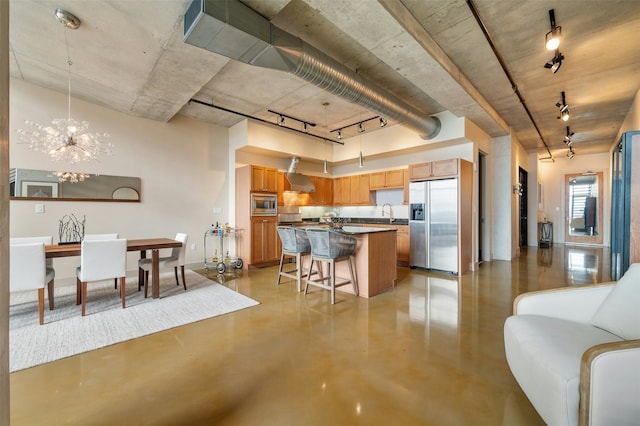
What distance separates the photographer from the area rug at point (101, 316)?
246cm

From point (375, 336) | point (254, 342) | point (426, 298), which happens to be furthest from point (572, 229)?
point (254, 342)

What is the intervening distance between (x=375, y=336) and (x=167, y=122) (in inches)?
214

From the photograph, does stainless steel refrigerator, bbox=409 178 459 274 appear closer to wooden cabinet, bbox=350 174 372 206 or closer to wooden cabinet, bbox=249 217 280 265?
wooden cabinet, bbox=350 174 372 206

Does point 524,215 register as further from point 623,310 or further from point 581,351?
point 581,351

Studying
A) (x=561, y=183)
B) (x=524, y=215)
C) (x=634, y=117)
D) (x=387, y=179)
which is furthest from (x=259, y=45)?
(x=561, y=183)

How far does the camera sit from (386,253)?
13.9ft

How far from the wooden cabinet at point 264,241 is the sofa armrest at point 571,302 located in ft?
16.0

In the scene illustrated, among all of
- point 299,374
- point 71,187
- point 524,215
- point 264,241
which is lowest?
point 299,374

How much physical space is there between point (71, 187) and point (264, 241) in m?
3.42

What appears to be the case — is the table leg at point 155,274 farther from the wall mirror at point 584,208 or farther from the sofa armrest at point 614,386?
the wall mirror at point 584,208

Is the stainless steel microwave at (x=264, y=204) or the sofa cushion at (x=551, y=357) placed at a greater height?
the stainless steel microwave at (x=264, y=204)

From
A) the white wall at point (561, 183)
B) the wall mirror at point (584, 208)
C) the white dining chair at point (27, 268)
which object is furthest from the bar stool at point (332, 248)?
the wall mirror at point (584, 208)

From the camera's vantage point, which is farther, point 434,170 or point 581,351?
point 434,170

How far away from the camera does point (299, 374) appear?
2037 mm
